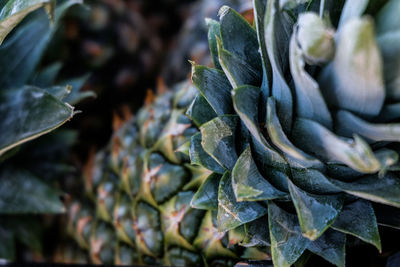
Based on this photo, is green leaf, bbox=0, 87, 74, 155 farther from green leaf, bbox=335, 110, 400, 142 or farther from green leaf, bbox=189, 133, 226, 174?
green leaf, bbox=335, 110, 400, 142

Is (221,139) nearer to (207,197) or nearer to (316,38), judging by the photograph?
(207,197)

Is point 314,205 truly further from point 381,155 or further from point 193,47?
point 193,47

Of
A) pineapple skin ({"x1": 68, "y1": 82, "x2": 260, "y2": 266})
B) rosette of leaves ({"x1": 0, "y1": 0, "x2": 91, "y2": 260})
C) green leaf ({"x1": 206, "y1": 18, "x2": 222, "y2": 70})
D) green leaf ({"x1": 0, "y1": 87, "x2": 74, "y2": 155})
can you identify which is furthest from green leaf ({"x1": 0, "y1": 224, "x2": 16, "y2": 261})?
green leaf ({"x1": 206, "y1": 18, "x2": 222, "y2": 70})

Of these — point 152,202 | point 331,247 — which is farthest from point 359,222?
point 152,202

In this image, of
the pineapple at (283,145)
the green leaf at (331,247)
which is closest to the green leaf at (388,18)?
the pineapple at (283,145)

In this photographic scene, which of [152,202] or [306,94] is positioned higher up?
[306,94]

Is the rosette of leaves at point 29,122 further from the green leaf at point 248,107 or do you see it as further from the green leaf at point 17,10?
the green leaf at point 248,107

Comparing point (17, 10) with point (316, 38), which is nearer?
point (316, 38)

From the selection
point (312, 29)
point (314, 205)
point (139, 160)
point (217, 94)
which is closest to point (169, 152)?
point (139, 160)
